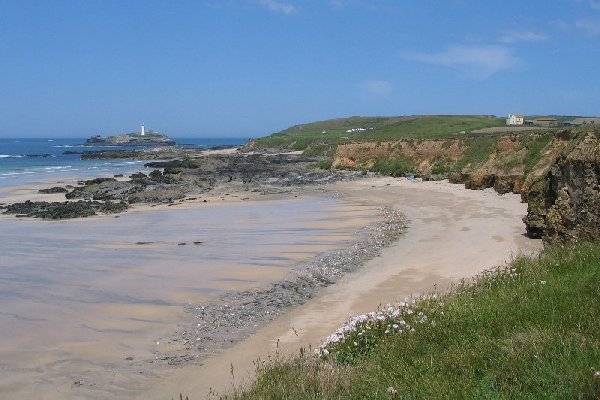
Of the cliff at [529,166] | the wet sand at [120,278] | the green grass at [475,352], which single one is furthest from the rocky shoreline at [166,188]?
the green grass at [475,352]

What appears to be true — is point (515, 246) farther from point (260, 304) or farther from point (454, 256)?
point (260, 304)

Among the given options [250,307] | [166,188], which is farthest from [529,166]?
[166,188]

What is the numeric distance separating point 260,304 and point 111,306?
287 centimetres

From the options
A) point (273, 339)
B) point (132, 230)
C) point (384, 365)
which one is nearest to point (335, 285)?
point (273, 339)

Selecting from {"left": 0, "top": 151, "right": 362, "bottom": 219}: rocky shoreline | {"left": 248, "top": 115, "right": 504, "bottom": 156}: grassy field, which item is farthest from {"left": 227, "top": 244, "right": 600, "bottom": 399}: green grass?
{"left": 248, "top": 115, "right": 504, "bottom": 156}: grassy field

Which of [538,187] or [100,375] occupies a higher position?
[538,187]

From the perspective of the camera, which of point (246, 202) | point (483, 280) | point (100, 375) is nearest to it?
point (100, 375)

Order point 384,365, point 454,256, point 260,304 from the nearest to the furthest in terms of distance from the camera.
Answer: point 384,365, point 260,304, point 454,256

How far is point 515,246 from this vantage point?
1462 cm

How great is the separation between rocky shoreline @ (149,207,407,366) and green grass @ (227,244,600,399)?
9.32 ft

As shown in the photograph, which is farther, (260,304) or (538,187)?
(538,187)

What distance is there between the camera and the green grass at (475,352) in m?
4.38

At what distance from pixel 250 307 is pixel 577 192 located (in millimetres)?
6832

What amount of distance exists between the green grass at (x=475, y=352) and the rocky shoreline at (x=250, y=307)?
9.32 feet
